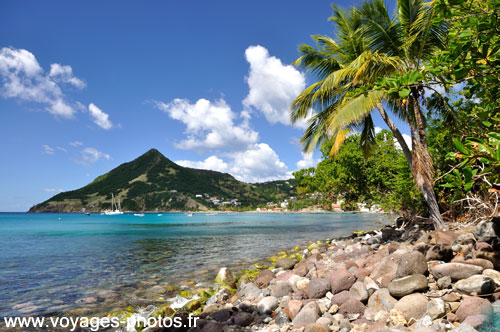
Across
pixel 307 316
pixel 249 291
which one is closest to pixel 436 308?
pixel 307 316

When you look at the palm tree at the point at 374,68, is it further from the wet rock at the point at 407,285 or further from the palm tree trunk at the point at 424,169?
the wet rock at the point at 407,285

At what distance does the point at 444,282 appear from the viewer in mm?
4918

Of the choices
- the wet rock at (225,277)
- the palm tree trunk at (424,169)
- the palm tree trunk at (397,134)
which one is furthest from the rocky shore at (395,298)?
the palm tree trunk at (397,134)

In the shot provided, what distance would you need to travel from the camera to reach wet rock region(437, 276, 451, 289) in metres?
4.89

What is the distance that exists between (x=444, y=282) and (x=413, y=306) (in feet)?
3.12

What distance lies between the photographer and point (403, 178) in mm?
11641

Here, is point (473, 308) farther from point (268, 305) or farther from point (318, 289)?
point (268, 305)

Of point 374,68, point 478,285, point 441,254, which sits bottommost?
point 478,285

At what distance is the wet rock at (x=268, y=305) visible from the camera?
19.6ft

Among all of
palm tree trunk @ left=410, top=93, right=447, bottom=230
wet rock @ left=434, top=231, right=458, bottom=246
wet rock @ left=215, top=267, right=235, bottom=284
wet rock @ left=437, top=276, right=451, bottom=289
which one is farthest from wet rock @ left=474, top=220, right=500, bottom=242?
wet rock @ left=215, top=267, right=235, bottom=284

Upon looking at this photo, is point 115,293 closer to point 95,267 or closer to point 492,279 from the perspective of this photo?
point 95,267

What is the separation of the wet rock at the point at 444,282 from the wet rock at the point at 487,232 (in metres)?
1.69

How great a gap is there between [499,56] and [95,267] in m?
15.4

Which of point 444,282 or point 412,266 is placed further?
point 412,266
